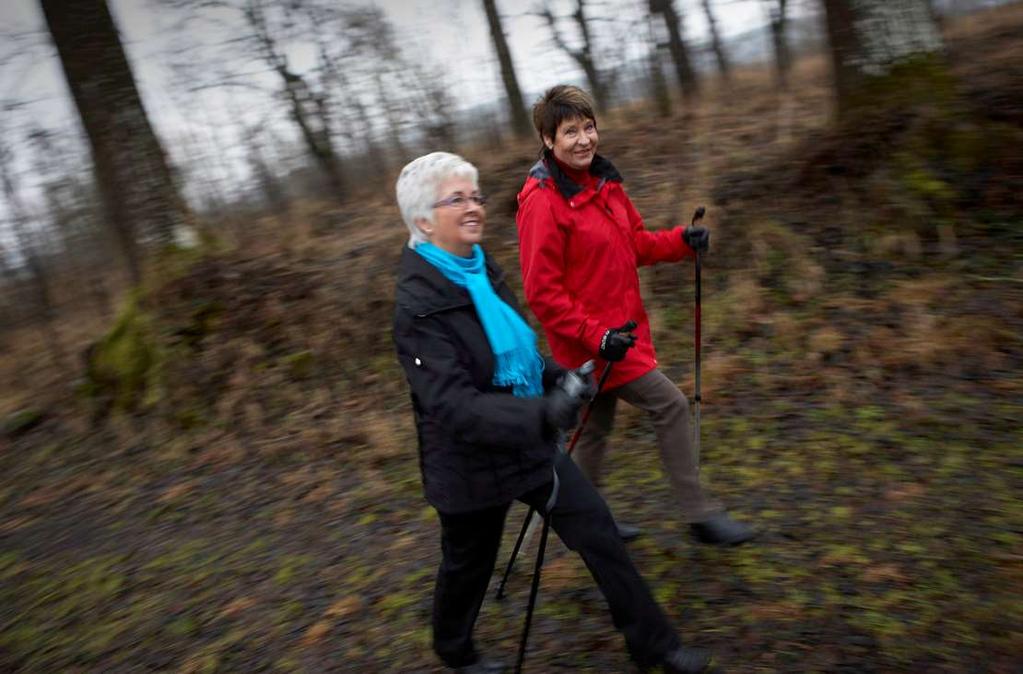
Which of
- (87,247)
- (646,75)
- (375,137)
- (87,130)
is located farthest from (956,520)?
(87,247)

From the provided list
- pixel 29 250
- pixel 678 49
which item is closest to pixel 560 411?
pixel 678 49

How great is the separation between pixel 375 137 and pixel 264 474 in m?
8.42

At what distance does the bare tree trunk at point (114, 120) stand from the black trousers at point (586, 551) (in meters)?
6.37

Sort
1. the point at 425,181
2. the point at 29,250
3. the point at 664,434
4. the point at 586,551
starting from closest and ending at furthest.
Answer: the point at 425,181, the point at 586,551, the point at 664,434, the point at 29,250

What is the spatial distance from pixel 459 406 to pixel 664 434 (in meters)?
1.42

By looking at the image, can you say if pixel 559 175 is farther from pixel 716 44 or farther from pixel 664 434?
pixel 716 44

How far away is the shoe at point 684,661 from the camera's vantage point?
9.22 ft

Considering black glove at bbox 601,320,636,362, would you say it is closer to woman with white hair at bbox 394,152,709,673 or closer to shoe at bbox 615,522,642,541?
woman with white hair at bbox 394,152,709,673

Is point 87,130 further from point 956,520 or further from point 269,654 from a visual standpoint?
point 956,520

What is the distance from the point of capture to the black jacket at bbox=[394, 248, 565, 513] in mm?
2389

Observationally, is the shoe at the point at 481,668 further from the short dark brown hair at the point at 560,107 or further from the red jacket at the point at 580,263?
the short dark brown hair at the point at 560,107

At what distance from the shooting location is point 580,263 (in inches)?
129

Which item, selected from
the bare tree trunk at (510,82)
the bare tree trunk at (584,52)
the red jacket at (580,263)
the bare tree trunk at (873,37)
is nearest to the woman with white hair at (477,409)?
the red jacket at (580,263)

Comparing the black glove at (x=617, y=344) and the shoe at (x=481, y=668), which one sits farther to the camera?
the shoe at (x=481, y=668)
